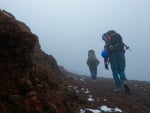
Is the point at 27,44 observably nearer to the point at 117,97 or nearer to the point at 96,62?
the point at 117,97

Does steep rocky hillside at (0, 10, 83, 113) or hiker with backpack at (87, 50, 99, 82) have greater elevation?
hiker with backpack at (87, 50, 99, 82)

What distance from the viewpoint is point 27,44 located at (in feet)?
24.2

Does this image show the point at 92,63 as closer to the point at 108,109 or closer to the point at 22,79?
the point at 108,109

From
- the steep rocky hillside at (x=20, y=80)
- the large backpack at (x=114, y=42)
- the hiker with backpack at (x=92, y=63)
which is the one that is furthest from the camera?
the hiker with backpack at (x=92, y=63)

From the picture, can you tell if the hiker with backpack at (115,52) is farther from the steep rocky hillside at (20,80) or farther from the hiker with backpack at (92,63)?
the hiker with backpack at (92,63)

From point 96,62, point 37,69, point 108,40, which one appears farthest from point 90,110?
point 96,62

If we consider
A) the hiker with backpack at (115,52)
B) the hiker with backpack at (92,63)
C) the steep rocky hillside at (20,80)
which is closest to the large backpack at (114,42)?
the hiker with backpack at (115,52)

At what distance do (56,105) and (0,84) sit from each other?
4.44ft

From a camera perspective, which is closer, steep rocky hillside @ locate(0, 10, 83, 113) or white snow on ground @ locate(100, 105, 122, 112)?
steep rocky hillside @ locate(0, 10, 83, 113)

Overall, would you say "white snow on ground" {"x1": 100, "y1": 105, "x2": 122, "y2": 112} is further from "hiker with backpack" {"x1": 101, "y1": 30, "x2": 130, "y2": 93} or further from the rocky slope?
"hiker with backpack" {"x1": 101, "y1": 30, "x2": 130, "y2": 93}

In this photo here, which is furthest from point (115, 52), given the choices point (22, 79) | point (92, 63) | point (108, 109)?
point (92, 63)

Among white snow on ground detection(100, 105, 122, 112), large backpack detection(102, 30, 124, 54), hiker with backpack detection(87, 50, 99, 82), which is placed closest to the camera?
white snow on ground detection(100, 105, 122, 112)

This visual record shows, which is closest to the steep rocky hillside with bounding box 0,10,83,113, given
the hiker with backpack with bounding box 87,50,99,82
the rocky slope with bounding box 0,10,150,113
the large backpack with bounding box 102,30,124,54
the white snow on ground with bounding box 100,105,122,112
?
the rocky slope with bounding box 0,10,150,113

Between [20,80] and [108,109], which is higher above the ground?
[20,80]
